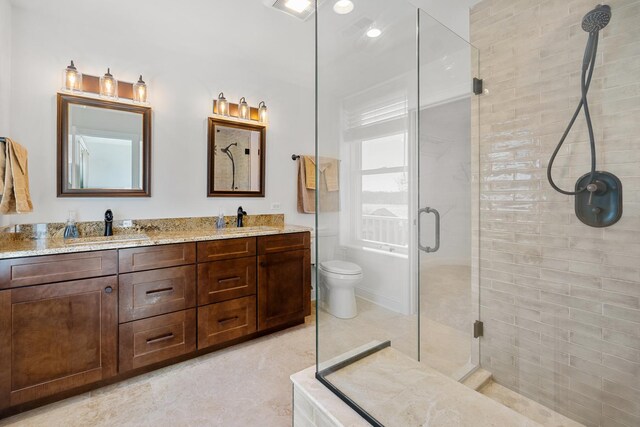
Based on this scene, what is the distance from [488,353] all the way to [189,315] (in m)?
2.02

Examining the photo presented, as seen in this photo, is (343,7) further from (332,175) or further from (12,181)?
(12,181)

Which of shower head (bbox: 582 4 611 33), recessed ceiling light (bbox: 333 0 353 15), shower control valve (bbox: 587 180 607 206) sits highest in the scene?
recessed ceiling light (bbox: 333 0 353 15)

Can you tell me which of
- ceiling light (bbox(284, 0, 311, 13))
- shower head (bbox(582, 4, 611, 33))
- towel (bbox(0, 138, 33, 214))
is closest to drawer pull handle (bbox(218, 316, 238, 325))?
towel (bbox(0, 138, 33, 214))

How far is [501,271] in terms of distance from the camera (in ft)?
5.94

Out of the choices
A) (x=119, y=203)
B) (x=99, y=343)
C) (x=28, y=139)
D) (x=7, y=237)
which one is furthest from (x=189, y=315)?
(x=28, y=139)

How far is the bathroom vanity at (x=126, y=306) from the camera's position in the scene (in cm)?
156

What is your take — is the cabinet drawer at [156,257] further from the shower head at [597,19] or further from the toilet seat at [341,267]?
the shower head at [597,19]

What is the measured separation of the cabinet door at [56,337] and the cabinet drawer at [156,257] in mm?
127

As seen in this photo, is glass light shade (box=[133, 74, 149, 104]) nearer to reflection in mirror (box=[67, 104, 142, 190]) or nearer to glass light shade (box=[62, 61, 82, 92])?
reflection in mirror (box=[67, 104, 142, 190])

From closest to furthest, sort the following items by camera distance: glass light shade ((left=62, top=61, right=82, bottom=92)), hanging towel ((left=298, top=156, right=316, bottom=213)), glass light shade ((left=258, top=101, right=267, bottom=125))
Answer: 1. glass light shade ((left=62, top=61, right=82, bottom=92))
2. glass light shade ((left=258, top=101, right=267, bottom=125))
3. hanging towel ((left=298, top=156, right=316, bottom=213))

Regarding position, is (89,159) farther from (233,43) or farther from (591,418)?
(591,418)

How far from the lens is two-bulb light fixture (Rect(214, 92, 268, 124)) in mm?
2693

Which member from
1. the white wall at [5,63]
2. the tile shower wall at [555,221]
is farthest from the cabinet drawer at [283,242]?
the white wall at [5,63]

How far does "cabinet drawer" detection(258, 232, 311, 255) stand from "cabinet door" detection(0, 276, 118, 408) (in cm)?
102
